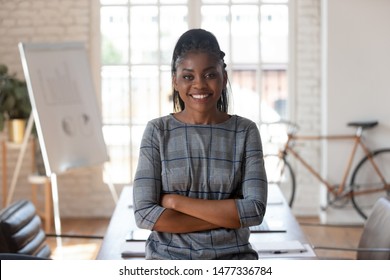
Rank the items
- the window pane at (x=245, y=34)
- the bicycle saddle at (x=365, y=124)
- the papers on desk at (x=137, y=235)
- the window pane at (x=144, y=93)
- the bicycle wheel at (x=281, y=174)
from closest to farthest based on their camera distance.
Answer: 1. the papers on desk at (x=137, y=235)
2. the bicycle saddle at (x=365, y=124)
3. the bicycle wheel at (x=281, y=174)
4. the window pane at (x=245, y=34)
5. the window pane at (x=144, y=93)

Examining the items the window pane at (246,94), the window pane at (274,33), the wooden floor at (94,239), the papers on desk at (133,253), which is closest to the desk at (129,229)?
the papers on desk at (133,253)

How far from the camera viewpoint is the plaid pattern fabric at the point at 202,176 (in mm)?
1629

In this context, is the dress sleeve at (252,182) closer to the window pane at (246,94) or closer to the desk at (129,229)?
the desk at (129,229)

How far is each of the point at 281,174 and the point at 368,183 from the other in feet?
2.46

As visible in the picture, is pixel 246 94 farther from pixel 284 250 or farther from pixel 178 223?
pixel 178 223

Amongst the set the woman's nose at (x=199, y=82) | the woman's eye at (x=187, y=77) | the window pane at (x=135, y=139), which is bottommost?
the window pane at (x=135, y=139)

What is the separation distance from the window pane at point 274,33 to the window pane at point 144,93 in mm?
1016

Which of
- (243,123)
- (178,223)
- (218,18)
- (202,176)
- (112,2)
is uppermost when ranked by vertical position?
(112,2)

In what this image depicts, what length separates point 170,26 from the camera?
6.43 meters

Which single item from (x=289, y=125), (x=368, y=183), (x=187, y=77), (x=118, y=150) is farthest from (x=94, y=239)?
(x=187, y=77)

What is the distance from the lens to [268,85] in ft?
21.2

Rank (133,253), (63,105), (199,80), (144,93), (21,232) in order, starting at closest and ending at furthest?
(199,80)
(133,253)
(21,232)
(63,105)
(144,93)
